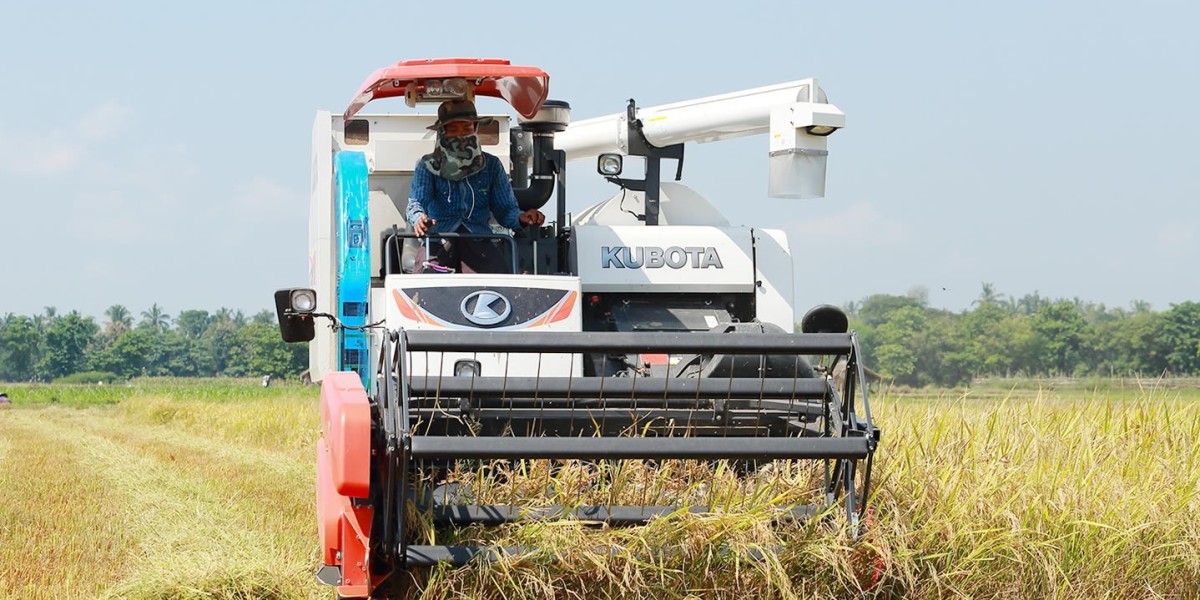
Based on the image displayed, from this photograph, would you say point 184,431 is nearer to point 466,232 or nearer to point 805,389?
point 466,232

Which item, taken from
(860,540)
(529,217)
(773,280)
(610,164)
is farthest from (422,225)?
(860,540)

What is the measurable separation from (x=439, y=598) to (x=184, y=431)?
13.2m

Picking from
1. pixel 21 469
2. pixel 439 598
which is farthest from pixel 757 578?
pixel 21 469

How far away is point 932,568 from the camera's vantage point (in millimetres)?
4785

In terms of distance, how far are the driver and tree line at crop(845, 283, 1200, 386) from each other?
2154 cm

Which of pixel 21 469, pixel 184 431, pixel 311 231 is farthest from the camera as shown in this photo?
pixel 184 431

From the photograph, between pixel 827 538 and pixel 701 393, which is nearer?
pixel 827 538

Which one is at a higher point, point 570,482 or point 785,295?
point 785,295

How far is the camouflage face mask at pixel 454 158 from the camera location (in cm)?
743

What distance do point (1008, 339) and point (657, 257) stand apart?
2523cm

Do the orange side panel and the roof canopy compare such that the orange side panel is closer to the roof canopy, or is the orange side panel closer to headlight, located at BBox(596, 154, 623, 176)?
the roof canopy

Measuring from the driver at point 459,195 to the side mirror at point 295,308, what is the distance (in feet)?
3.57

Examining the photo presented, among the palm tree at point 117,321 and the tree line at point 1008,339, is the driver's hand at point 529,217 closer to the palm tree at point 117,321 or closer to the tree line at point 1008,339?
the tree line at point 1008,339

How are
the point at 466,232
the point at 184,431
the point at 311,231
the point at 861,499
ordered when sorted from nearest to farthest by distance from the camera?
the point at 861,499 → the point at 466,232 → the point at 311,231 → the point at 184,431
